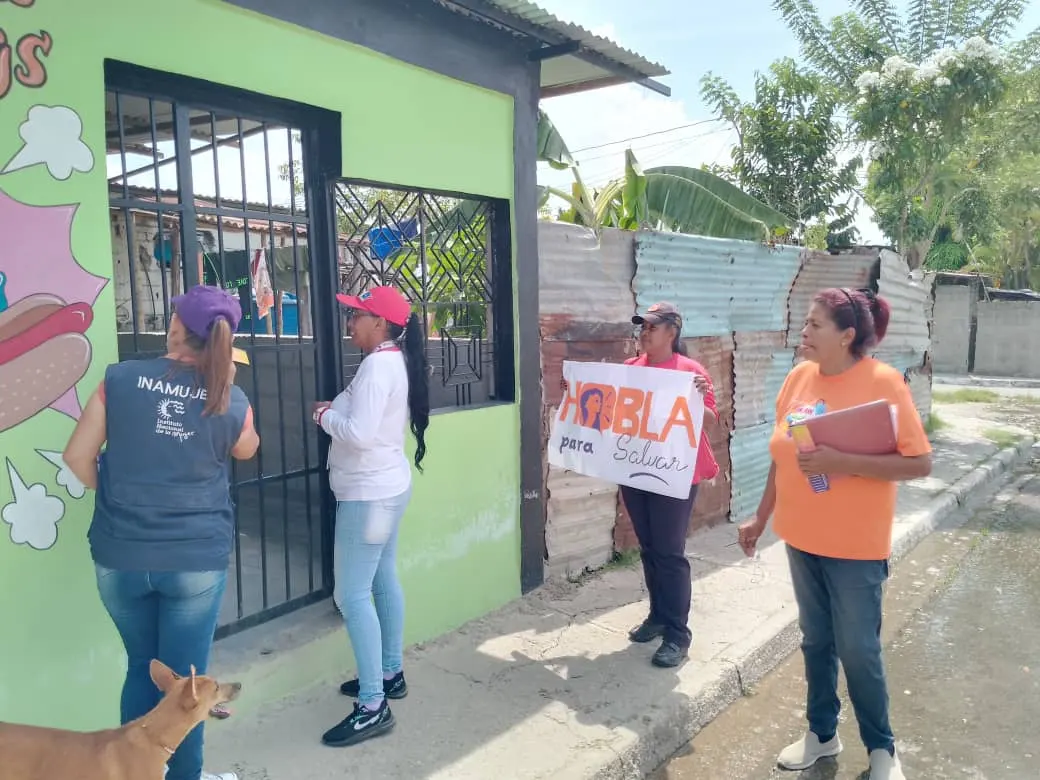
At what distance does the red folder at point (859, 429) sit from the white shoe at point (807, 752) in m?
1.30

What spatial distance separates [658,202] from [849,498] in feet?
15.8

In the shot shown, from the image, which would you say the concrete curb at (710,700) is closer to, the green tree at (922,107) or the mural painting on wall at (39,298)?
the mural painting on wall at (39,298)

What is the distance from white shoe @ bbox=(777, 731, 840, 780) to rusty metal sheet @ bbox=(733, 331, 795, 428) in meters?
3.45

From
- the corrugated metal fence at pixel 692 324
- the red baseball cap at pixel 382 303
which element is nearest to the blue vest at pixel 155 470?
the red baseball cap at pixel 382 303

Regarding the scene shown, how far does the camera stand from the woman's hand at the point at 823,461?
9.27 ft

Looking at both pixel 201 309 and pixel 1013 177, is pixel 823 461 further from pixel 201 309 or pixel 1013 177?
pixel 1013 177

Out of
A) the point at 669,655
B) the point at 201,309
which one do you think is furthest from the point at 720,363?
the point at 201,309

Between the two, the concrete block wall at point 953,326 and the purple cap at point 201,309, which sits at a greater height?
the purple cap at point 201,309

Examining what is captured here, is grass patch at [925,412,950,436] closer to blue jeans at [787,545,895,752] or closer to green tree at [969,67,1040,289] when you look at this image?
green tree at [969,67,1040,289]

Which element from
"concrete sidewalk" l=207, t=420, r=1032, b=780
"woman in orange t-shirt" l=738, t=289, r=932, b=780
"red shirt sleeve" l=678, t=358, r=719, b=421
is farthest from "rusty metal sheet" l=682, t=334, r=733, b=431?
"woman in orange t-shirt" l=738, t=289, r=932, b=780

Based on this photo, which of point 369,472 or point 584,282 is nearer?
point 369,472

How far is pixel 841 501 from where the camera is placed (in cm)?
289

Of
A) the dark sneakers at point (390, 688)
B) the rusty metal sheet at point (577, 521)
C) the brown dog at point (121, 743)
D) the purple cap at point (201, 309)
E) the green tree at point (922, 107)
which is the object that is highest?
the green tree at point (922, 107)

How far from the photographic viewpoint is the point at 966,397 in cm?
1583
